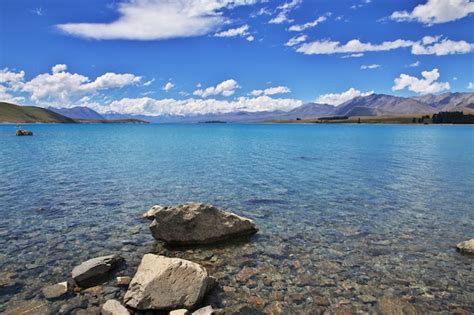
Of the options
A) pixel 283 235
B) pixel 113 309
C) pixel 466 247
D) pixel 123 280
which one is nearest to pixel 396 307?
pixel 466 247

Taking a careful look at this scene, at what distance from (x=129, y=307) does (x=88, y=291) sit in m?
2.44

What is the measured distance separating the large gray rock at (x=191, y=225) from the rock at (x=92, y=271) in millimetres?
3479

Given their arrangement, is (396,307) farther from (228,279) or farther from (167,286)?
(167,286)

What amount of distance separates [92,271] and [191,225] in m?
5.27

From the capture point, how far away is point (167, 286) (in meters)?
11.4

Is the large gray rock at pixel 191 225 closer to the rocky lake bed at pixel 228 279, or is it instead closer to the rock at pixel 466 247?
the rocky lake bed at pixel 228 279

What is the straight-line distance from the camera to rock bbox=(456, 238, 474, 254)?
15.8 m

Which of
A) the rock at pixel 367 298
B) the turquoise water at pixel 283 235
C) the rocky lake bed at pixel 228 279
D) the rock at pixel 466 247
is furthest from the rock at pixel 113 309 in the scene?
the rock at pixel 466 247

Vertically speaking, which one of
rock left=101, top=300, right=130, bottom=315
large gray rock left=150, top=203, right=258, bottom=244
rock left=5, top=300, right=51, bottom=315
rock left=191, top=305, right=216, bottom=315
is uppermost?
large gray rock left=150, top=203, right=258, bottom=244

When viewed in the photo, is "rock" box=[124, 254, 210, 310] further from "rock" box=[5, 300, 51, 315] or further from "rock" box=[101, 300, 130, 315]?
"rock" box=[5, 300, 51, 315]

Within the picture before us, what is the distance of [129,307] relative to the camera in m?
11.0

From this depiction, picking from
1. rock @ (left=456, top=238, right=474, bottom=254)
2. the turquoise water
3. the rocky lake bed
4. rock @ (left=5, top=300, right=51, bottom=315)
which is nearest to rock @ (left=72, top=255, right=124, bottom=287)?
the rocky lake bed

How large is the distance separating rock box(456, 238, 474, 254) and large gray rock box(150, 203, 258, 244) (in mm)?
11079

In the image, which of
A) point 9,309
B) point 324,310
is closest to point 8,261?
point 9,309
